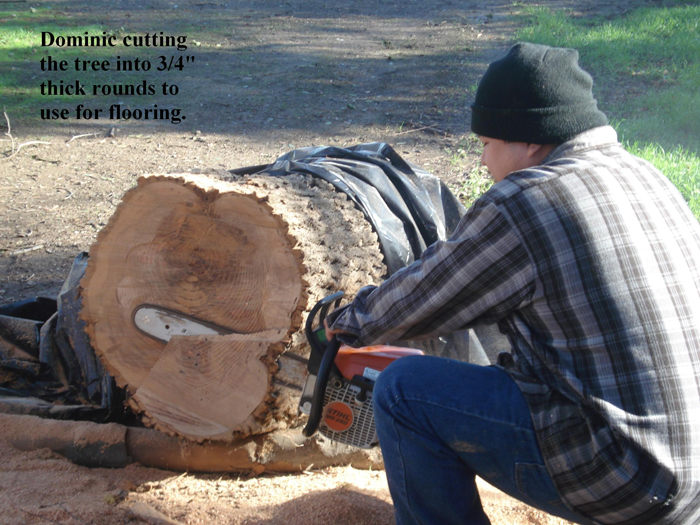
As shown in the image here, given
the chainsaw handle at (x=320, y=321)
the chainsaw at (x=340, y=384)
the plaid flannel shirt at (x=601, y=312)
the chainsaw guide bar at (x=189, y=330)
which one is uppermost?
the plaid flannel shirt at (x=601, y=312)

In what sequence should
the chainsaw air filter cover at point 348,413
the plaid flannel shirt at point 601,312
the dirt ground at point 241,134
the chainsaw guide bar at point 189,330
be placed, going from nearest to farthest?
the plaid flannel shirt at point 601,312 < the chainsaw air filter cover at point 348,413 < the dirt ground at point 241,134 < the chainsaw guide bar at point 189,330

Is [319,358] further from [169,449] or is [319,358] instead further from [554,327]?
[169,449]

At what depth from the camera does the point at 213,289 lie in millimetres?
A: 2770

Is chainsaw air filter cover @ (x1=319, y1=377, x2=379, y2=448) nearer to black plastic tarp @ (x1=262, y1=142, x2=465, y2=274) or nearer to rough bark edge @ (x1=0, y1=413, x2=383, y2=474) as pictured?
rough bark edge @ (x1=0, y1=413, x2=383, y2=474)

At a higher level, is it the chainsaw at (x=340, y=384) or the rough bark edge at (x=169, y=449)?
the chainsaw at (x=340, y=384)

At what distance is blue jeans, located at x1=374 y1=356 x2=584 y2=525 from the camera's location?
1.77m

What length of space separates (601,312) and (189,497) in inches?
67.7

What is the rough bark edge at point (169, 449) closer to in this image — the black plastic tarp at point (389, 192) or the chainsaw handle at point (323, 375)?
the chainsaw handle at point (323, 375)

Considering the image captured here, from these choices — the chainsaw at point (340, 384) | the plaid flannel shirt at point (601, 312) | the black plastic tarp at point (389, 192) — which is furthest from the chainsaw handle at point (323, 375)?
the black plastic tarp at point (389, 192)

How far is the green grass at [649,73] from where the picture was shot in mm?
5965

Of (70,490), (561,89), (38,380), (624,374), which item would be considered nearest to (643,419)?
(624,374)

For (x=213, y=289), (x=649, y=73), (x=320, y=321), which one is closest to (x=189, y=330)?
(x=213, y=289)

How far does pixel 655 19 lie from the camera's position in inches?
376

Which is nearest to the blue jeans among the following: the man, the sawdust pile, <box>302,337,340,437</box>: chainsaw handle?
the man
